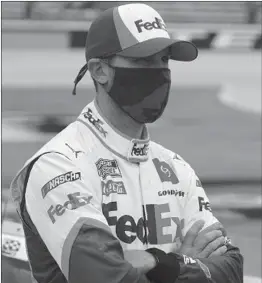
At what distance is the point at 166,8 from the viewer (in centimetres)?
949

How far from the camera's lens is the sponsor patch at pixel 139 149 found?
7.64 feet

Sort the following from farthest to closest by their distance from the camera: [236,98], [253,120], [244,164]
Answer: [236,98] < [253,120] < [244,164]

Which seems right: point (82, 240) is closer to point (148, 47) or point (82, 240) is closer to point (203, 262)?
point (203, 262)

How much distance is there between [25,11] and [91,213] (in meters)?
7.26

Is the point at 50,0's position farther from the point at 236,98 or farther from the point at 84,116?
the point at 84,116

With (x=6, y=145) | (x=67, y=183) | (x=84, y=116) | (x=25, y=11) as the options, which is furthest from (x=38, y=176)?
(x=25, y=11)

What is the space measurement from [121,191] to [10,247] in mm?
1024

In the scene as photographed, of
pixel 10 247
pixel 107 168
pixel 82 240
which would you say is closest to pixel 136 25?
pixel 107 168

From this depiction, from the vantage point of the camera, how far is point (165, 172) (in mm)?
2404

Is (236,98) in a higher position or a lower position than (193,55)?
lower

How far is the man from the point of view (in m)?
2.12

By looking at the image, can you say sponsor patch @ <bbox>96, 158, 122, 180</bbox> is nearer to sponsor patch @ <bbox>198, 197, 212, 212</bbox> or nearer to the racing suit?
the racing suit

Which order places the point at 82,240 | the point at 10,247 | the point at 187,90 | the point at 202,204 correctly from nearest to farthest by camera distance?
the point at 82,240
the point at 202,204
the point at 10,247
the point at 187,90

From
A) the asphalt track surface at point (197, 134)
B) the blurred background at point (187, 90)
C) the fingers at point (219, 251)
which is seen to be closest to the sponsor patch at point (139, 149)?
the fingers at point (219, 251)
